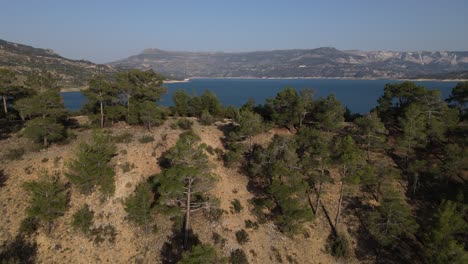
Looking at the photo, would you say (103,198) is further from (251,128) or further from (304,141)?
(304,141)

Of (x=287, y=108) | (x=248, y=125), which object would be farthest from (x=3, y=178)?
(x=287, y=108)

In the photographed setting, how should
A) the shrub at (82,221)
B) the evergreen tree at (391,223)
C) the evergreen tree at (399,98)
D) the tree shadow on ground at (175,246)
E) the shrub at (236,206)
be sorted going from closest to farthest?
1. the tree shadow on ground at (175,246)
2. the shrub at (82,221)
3. the evergreen tree at (391,223)
4. the shrub at (236,206)
5. the evergreen tree at (399,98)

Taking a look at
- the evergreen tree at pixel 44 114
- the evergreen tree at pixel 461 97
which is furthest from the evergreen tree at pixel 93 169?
the evergreen tree at pixel 461 97

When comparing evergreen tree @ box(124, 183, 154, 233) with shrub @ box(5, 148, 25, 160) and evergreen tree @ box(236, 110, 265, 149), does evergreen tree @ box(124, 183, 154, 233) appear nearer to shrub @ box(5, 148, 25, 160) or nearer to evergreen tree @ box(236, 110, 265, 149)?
evergreen tree @ box(236, 110, 265, 149)

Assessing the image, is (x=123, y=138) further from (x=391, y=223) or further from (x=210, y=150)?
(x=391, y=223)

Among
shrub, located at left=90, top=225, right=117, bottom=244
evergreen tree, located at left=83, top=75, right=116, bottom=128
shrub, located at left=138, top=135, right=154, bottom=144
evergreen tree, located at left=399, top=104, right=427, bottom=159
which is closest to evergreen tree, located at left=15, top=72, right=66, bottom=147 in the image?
evergreen tree, located at left=83, top=75, right=116, bottom=128

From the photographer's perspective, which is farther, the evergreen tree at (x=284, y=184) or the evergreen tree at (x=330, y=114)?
the evergreen tree at (x=330, y=114)

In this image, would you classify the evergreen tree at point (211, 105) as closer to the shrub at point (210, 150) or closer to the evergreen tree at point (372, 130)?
the shrub at point (210, 150)
